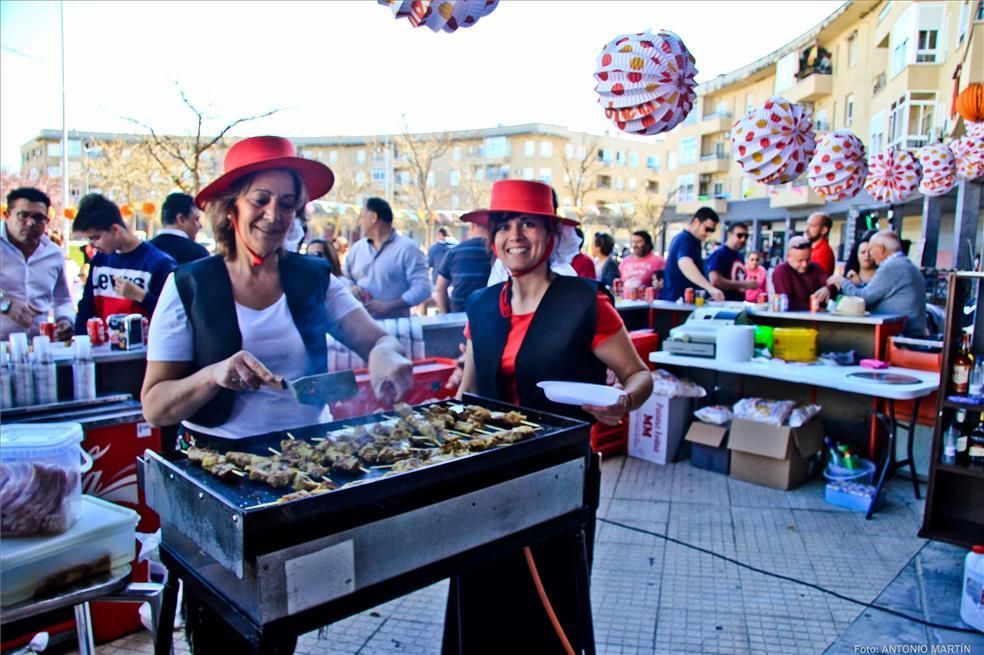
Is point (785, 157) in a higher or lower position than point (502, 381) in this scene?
higher

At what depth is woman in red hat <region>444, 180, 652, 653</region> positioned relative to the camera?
2.27 m

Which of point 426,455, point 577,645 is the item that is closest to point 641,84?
point 426,455

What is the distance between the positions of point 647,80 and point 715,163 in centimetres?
3752

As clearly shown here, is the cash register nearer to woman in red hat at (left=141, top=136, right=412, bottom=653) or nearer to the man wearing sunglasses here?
the man wearing sunglasses

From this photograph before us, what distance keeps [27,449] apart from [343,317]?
1.08m

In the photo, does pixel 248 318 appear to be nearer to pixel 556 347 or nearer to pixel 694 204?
pixel 556 347

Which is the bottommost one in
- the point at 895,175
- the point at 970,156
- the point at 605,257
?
the point at 605,257

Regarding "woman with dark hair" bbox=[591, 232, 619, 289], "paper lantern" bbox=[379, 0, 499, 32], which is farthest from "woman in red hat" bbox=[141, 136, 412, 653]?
"woman with dark hair" bbox=[591, 232, 619, 289]

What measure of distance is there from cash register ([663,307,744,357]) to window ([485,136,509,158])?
152 feet

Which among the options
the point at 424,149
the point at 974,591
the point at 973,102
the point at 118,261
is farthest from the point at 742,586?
the point at 424,149

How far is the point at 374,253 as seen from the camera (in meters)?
5.52

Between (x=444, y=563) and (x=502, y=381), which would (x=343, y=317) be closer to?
(x=502, y=381)

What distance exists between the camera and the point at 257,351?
2172 millimetres

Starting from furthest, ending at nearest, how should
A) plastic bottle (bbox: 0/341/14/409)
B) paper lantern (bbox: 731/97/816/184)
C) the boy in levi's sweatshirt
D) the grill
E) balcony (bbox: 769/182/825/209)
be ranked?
balcony (bbox: 769/182/825/209)
paper lantern (bbox: 731/97/816/184)
the boy in levi's sweatshirt
plastic bottle (bbox: 0/341/14/409)
the grill
